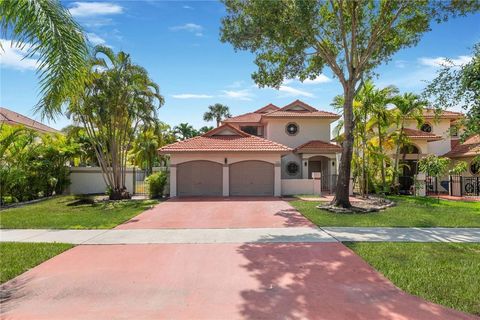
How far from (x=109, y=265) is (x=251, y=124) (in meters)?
24.1

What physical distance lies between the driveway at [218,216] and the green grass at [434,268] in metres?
3.88

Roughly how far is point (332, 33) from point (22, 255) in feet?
52.4

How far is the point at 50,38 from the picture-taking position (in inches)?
229

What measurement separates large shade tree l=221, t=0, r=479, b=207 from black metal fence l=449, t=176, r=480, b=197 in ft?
38.5

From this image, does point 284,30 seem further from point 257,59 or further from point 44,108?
point 44,108

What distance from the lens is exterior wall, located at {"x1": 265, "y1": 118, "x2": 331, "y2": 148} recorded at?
2666cm

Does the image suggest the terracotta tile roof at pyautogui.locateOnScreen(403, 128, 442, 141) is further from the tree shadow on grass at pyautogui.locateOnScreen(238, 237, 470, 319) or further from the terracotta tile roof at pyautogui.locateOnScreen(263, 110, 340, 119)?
the tree shadow on grass at pyautogui.locateOnScreen(238, 237, 470, 319)

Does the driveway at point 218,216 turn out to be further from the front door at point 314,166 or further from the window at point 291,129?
the window at point 291,129

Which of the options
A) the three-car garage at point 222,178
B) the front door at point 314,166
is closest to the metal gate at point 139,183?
the three-car garage at point 222,178

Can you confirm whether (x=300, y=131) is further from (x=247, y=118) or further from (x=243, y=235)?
(x=243, y=235)

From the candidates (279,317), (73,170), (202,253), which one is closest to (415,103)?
(202,253)

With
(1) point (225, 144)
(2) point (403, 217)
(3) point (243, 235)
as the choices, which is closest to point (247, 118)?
(1) point (225, 144)

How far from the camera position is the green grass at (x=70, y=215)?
1178cm

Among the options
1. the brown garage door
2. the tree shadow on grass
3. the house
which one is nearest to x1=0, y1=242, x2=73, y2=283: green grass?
the tree shadow on grass
